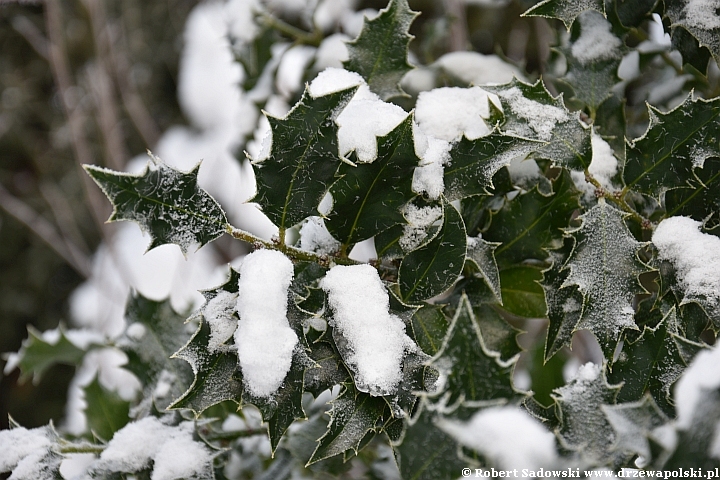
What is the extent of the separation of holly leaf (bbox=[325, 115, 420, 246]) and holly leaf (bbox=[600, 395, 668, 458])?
27cm

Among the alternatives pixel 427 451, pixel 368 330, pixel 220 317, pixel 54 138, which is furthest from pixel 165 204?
pixel 54 138

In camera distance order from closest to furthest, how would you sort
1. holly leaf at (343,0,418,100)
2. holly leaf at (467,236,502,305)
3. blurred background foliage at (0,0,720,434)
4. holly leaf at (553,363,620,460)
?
holly leaf at (553,363,620,460) < holly leaf at (467,236,502,305) < holly leaf at (343,0,418,100) < blurred background foliage at (0,0,720,434)

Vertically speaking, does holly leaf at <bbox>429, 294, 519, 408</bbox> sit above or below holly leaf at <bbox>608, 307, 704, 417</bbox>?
above

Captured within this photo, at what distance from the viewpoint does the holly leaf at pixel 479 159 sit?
1.87 feet

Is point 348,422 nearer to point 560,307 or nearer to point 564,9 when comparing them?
point 560,307

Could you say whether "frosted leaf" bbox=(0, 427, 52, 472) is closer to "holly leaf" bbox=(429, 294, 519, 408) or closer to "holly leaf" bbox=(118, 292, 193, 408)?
"holly leaf" bbox=(118, 292, 193, 408)

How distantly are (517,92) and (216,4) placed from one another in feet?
7.75

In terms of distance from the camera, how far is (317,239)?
0.64 meters

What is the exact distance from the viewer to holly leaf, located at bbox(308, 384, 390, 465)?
22.0 inches

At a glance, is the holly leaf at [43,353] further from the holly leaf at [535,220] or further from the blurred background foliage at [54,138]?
the blurred background foliage at [54,138]

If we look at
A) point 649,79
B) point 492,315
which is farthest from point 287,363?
point 649,79

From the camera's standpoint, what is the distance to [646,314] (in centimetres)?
66

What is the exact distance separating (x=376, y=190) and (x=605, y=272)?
0.83 ft

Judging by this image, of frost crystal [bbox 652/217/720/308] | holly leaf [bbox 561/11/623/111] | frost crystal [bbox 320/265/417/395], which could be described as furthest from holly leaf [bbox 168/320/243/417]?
holly leaf [bbox 561/11/623/111]
